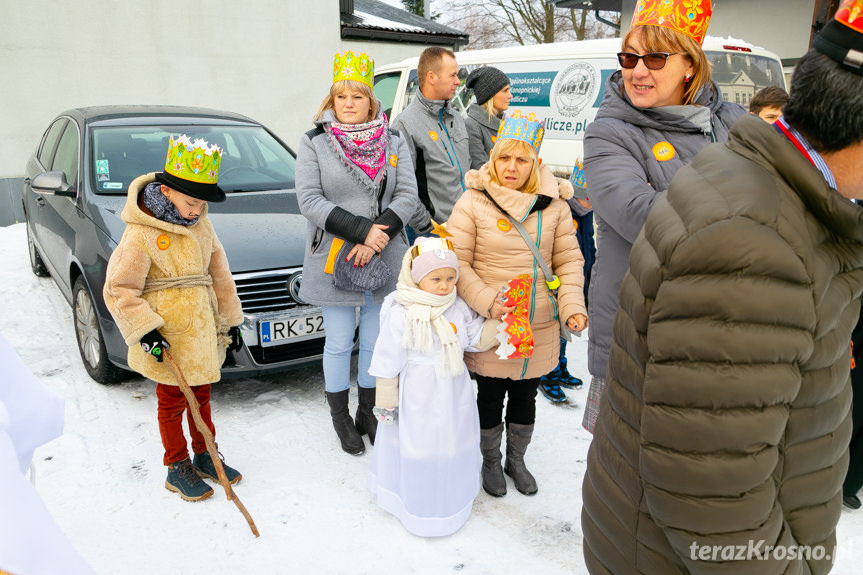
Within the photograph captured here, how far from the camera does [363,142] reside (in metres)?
3.11

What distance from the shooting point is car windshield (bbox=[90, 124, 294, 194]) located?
14.3 feet

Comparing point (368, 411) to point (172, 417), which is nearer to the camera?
point (172, 417)

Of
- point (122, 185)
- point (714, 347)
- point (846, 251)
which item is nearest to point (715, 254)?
point (714, 347)

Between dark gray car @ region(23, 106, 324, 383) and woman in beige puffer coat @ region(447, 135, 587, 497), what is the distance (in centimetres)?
126

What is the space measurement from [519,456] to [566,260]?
1018 millimetres

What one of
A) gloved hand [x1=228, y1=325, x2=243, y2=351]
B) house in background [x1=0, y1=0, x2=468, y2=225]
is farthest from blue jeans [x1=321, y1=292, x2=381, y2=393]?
house in background [x1=0, y1=0, x2=468, y2=225]

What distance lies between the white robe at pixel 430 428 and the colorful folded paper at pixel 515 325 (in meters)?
0.16

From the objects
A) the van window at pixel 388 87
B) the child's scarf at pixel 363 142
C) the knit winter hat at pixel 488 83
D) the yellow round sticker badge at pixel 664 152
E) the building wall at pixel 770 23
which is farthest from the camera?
the building wall at pixel 770 23

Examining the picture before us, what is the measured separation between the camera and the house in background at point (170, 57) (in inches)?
419

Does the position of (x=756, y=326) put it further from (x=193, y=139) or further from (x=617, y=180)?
(x=193, y=139)

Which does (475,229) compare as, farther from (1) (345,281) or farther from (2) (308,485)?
(2) (308,485)

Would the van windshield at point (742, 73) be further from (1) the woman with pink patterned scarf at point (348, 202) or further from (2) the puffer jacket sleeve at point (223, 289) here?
(2) the puffer jacket sleeve at point (223, 289)

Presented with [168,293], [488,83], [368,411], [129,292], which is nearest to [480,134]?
[488,83]

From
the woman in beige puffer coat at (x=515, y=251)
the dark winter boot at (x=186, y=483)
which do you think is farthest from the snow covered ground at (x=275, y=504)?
the woman in beige puffer coat at (x=515, y=251)
